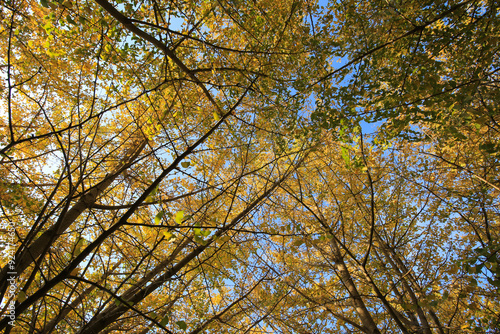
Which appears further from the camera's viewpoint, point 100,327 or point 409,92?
point 409,92

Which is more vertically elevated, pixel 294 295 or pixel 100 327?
pixel 294 295

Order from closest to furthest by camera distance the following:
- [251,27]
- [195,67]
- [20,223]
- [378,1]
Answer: [378,1] → [251,27] → [20,223] → [195,67]

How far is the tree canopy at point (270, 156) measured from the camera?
2189 mm

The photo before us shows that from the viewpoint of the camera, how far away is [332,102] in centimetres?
307

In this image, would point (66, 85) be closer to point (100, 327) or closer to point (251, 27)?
point (251, 27)

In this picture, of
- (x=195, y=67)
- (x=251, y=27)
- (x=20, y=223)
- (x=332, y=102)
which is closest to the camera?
(x=332, y=102)

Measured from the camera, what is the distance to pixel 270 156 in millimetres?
4164

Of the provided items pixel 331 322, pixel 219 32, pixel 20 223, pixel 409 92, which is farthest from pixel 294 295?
pixel 219 32

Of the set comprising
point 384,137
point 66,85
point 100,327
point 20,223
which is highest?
point 66,85

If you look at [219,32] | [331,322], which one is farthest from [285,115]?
[331,322]

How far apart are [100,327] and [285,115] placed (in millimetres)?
3058

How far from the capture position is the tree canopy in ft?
7.18

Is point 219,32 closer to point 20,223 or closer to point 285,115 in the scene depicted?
point 285,115

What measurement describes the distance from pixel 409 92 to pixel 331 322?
13.0 feet
